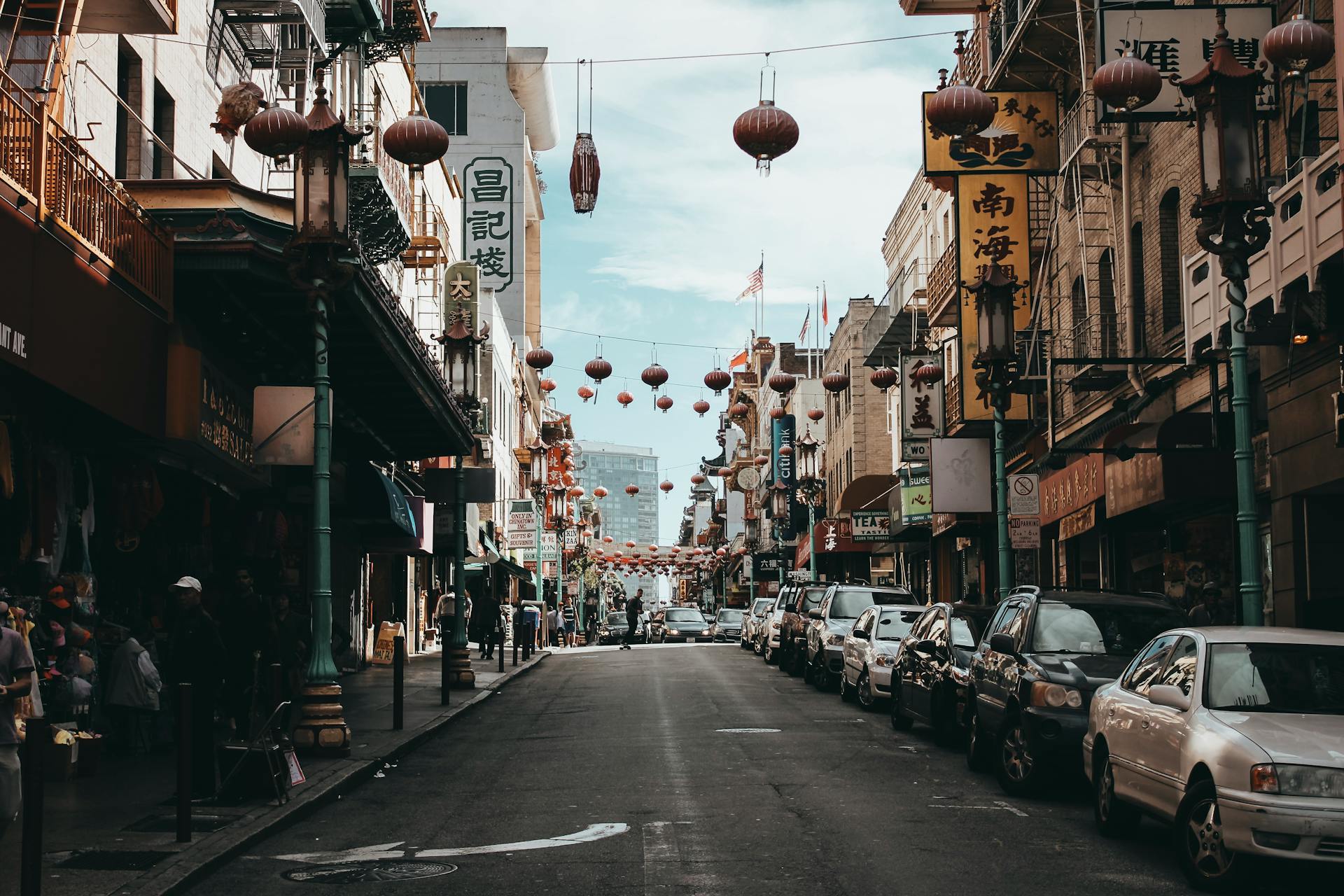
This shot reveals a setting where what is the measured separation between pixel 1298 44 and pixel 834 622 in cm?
1442

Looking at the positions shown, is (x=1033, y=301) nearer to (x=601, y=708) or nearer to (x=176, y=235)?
(x=601, y=708)

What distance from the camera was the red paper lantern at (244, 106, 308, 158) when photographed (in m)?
17.1

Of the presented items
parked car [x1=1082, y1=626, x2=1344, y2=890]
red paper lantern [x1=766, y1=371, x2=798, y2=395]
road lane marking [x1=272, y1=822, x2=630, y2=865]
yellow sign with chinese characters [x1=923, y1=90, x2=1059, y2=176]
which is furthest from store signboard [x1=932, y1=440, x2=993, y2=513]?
road lane marking [x1=272, y1=822, x2=630, y2=865]

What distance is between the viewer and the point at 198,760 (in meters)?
12.3

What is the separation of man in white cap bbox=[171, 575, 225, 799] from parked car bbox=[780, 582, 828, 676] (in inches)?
713

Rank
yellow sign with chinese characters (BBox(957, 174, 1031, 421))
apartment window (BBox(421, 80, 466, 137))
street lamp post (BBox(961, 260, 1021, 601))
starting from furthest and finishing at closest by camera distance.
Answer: apartment window (BBox(421, 80, 466, 137))
yellow sign with chinese characters (BBox(957, 174, 1031, 421))
street lamp post (BBox(961, 260, 1021, 601))

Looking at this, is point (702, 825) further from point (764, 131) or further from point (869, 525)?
point (869, 525)

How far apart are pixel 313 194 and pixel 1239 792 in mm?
10746

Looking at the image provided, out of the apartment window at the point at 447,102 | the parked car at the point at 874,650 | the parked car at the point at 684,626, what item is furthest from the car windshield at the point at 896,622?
the apartment window at the point at 447,102

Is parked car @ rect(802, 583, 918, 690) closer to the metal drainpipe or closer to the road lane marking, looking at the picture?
the metal drainpipe

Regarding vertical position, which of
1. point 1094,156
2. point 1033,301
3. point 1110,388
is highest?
point 1094,156

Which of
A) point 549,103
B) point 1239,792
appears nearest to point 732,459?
point 549,103

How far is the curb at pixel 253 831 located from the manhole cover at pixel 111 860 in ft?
0.46

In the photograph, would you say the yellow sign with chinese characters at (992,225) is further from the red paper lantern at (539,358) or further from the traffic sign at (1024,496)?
the red paper lantern at (539,358)
